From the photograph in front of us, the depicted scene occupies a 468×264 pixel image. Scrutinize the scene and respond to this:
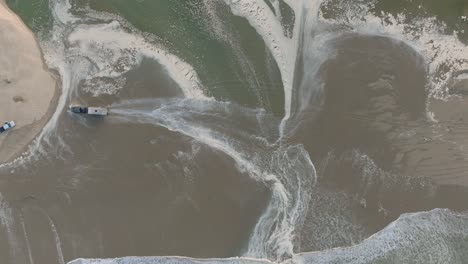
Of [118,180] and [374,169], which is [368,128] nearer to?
[374,169]

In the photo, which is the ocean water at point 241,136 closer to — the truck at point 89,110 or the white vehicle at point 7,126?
the truck at point 89,110

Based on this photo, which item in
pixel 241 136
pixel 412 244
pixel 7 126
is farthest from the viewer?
pixel 412 244

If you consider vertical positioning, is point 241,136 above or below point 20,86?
below

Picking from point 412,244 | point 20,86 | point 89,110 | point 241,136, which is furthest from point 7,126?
point 412,244

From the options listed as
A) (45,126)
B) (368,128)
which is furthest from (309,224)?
(45,126)

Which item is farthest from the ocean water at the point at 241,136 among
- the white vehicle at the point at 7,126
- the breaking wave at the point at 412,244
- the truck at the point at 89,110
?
the white vehicle at the point at 7,126

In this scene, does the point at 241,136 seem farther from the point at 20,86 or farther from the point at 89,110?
the point at 20,86

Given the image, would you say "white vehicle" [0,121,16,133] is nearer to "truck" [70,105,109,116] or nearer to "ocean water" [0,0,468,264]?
"ocean water" [0,0,468,264]
